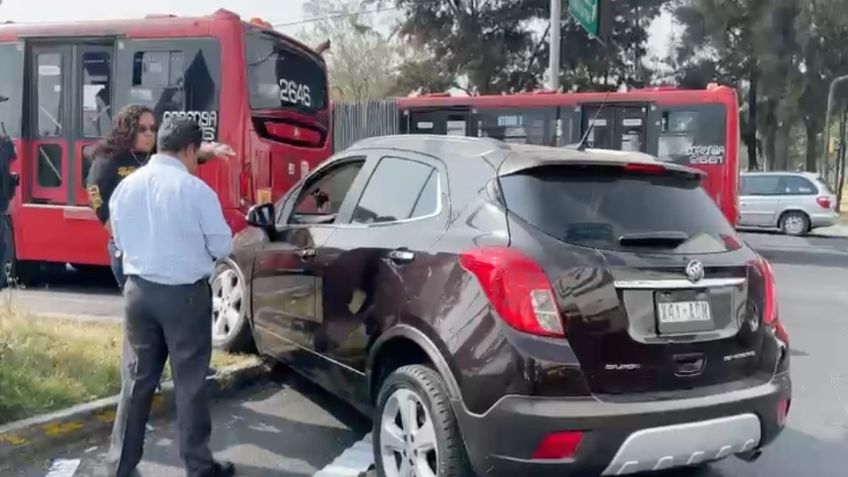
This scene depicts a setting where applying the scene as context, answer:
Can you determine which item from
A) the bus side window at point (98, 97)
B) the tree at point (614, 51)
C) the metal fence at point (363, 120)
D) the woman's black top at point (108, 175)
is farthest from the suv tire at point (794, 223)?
the woman's black top at point (108, 175)

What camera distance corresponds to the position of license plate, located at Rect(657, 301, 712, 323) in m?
3.59

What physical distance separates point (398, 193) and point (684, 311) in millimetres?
1563

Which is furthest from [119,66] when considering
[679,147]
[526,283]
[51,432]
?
[679,147]

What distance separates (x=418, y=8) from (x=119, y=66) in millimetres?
20443

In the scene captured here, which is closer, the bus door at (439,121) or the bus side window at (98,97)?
the bus side window at (98,97)

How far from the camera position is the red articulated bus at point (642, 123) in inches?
570

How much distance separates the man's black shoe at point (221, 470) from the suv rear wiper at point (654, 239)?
2.27 metres

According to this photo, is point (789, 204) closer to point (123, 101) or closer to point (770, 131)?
point (770, 131)

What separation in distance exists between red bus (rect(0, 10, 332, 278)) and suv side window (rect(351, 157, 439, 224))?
4.32 m

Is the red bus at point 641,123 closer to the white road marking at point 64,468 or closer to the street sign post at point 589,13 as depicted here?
the street sign post at point 589,13

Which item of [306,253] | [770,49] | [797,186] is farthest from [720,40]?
[306,253]

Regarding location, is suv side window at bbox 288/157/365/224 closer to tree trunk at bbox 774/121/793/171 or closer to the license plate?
the license plate

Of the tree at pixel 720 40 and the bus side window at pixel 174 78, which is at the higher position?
the tree at pixel 720 40

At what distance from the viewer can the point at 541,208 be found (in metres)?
3.71
